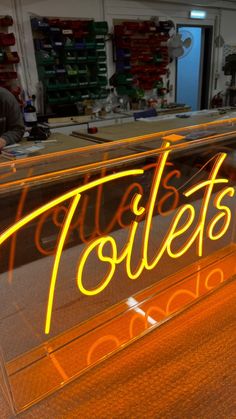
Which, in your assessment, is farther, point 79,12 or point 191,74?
point 191,74

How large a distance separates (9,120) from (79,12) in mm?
2719

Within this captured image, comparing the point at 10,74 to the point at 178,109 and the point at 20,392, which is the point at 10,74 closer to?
the point at 178,109

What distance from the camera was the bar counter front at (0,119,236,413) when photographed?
0.88 meters

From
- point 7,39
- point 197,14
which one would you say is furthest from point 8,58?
point 197,14

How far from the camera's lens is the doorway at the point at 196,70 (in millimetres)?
6141

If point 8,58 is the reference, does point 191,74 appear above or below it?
below

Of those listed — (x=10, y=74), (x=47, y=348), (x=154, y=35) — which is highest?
(x=154, y=35)

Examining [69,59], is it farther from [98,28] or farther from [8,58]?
[8,58]

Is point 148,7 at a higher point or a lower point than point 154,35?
higher

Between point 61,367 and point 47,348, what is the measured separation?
10cm

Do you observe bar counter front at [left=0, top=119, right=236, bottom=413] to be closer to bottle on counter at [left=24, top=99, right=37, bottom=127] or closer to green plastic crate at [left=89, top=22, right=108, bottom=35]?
bottle on counter at [left=24, top=99, right=37, bottom=127]

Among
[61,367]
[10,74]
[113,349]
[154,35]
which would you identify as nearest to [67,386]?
[61,367]

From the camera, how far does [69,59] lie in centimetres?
436

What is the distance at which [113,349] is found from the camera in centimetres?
108
